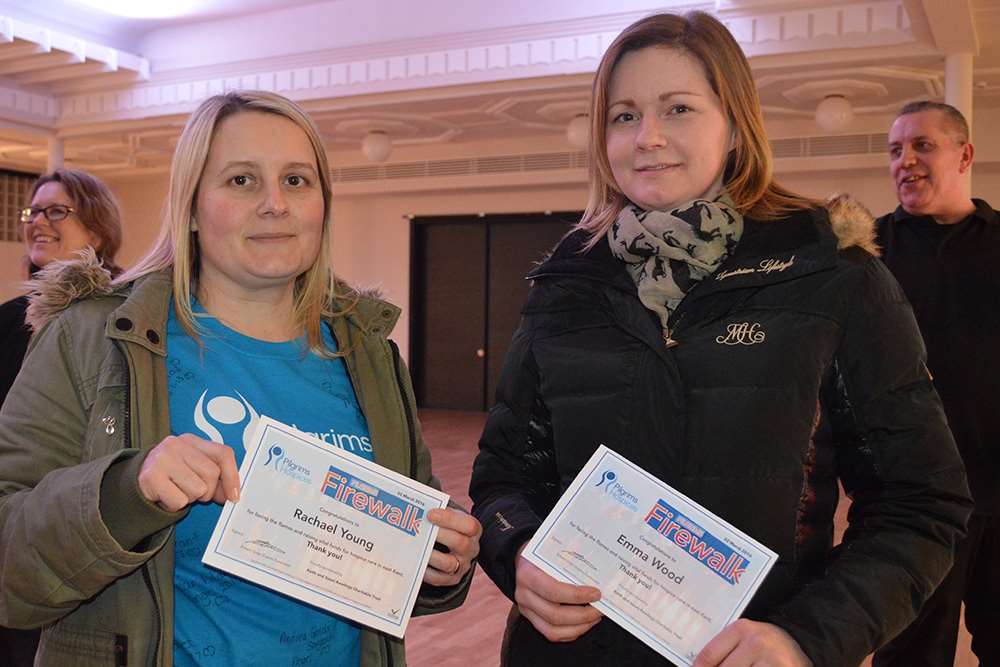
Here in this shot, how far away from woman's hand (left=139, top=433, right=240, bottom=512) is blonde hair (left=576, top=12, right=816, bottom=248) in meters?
0.81

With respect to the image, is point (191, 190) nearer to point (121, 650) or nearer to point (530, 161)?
point (121, 650)

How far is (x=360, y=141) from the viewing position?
1140cm

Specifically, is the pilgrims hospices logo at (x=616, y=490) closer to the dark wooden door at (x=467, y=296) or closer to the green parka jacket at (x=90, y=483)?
the green parka jacket at (x=90, y=483)

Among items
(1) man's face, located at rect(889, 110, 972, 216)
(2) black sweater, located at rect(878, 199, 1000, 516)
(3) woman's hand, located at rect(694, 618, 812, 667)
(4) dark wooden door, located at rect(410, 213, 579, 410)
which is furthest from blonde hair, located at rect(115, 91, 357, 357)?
(4) dark wooden door, located at rect(410, 213, 579, 410)

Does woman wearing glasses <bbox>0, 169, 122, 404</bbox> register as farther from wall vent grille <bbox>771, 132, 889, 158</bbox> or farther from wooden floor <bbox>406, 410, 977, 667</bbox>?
wall vent grille <bbox>771, 132, 889, 158</bbox>

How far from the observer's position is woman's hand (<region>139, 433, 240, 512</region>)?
117cm

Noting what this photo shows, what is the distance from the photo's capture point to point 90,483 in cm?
119

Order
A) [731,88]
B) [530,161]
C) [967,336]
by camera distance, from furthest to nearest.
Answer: [530,161] < [967,336] < [731,88]

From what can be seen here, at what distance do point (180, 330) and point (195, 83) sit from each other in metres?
8.59

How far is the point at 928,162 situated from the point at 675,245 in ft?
6.58

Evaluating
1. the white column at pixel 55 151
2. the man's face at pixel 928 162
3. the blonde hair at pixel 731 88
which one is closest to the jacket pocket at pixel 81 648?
the blonde hair at pixel 731 88

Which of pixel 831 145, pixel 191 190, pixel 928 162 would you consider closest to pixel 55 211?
pixel 191 190

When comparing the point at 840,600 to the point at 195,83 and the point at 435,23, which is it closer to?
the point at 435,23

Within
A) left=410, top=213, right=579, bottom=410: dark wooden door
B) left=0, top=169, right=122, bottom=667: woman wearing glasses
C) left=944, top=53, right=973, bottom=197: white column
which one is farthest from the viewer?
left=410, top=213, right=579, bottom=410: dark wooden door
